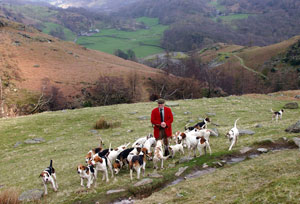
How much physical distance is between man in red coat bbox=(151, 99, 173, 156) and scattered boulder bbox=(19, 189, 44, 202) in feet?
18.9

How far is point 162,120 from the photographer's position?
40.1ft

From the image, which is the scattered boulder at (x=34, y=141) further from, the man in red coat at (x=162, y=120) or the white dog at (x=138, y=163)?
the white dog at (x=138, y=163)

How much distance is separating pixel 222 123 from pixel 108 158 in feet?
42.8

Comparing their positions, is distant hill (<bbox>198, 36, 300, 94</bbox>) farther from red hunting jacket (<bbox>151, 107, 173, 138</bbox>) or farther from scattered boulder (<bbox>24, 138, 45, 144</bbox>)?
red hunting jacket (<bbox>151, 107, 173, 138</bbox>)

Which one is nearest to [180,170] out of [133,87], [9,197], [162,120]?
[162,120]

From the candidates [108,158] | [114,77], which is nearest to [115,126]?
[108,158]

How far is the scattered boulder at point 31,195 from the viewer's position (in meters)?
9.83

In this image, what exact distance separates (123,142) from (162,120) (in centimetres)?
668

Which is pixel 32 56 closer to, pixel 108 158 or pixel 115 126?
pixel 115 126

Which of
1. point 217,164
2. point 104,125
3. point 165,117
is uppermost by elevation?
point 165,117

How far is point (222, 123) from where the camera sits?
21.8m

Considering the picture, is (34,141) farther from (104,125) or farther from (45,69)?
(45,69)

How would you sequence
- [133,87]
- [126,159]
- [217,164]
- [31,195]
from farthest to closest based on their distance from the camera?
[133,87] → [126,159] → [217,164] → [31,195]

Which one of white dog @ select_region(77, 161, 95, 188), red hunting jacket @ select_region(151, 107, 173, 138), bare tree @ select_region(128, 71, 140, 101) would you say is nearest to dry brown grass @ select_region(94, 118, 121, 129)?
red hunting jacket @ select_region(151, 107, 173, 138)
